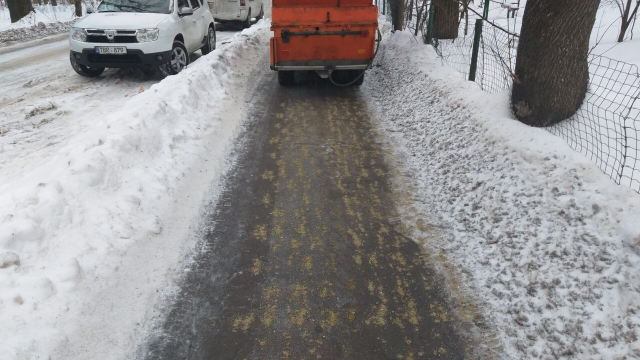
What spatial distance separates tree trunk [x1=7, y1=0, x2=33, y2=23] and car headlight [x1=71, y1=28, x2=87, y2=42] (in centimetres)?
1523

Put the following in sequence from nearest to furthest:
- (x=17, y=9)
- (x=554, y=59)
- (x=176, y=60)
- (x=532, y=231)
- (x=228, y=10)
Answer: (x=532, y=231), (x=554, y=59), (x=176, y=60), (x=228, y=10), (x=17, y=9)

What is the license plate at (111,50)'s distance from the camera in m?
8.60

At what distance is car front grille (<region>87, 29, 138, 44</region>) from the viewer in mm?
8586

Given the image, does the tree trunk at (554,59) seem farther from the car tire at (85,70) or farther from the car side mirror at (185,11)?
the car tire at (85,70)

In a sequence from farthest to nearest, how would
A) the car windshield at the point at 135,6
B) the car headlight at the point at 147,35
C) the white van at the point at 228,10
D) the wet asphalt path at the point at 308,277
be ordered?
the white van at the point at 228,10 → the car windshield at the point at 135,6 → the car headlight at the point at 147,35 → the wet asphalt path at the point at 308,277

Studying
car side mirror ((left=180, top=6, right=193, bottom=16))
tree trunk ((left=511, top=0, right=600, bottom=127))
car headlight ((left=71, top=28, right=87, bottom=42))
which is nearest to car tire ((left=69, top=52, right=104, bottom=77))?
car headlight ((left=71, top=28, right=87, bottom=42))

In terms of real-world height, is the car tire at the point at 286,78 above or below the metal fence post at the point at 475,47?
below

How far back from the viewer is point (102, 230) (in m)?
3.80

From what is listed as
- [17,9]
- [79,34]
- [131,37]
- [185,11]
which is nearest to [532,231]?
[131,37]

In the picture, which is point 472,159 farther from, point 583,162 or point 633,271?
point 633,271

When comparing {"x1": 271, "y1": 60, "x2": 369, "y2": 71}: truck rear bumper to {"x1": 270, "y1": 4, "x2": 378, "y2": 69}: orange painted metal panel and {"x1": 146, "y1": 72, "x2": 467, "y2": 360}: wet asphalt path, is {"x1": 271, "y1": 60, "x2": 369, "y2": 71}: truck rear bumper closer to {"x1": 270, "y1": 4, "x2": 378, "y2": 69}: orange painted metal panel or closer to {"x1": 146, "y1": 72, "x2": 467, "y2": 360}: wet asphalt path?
{"x1": 270, "y1": 4, "x2": 378, "y2": 69}: orange painted metal panel

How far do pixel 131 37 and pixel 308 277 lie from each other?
709cm

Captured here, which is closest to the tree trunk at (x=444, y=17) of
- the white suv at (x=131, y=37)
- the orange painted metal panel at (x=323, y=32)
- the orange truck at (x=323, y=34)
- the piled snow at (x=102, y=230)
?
the orange truck at (x=323, y=34)

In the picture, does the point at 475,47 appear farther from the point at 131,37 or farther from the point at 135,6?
the point at 135,6
